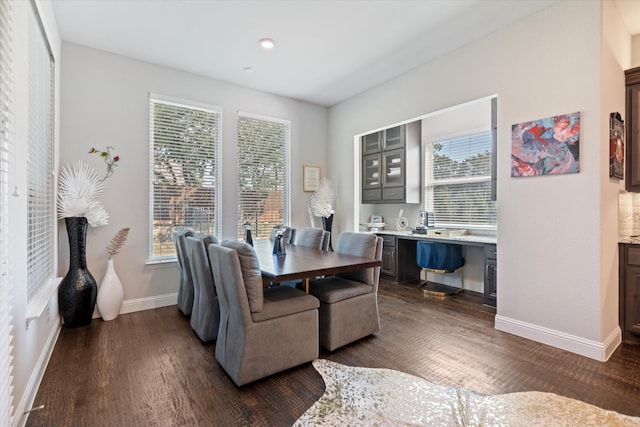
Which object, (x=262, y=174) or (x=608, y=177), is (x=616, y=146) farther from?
(x=262, y=174)

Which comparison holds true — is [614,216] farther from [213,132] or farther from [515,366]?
[213,132]

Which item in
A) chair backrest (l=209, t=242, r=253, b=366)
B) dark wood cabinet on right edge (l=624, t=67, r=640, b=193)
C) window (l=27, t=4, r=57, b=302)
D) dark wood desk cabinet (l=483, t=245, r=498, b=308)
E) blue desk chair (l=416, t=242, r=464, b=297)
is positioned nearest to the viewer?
chair backrest (l=209, t=242, r=253, b=366)

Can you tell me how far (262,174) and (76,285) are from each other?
267cm

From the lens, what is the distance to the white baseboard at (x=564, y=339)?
254cm

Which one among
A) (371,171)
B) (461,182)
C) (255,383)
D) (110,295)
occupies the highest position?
(371,171)

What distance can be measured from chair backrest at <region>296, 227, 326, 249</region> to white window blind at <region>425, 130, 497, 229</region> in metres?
2.20

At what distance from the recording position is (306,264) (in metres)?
2.64

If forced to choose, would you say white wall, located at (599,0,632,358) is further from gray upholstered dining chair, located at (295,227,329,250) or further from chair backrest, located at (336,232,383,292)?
gray upholstered dining chair, located at (295,227,329,250)

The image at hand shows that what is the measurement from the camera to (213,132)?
4359mm

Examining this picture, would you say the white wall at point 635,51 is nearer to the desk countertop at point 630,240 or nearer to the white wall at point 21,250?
the desk countertop at point 630,240

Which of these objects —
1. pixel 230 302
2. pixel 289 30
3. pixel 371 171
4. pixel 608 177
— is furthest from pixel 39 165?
pixel 608 177

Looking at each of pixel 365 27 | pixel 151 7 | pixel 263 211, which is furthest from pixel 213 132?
pixel 365 27

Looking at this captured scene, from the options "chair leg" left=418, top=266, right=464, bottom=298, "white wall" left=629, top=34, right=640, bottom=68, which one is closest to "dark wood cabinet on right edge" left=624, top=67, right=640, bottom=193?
"white wall" left=629, top=34, right=640, bottom=68

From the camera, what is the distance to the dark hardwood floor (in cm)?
189
